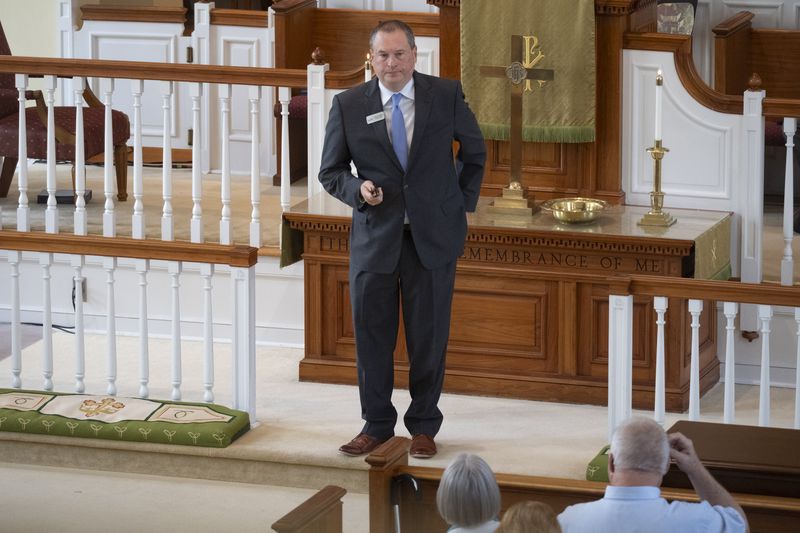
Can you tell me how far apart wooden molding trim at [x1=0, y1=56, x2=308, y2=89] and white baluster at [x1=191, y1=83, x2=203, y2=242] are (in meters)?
0.08

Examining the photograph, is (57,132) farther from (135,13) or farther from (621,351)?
(621,351)

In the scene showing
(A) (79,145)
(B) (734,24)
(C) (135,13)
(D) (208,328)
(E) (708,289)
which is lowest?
(D) (208,328)

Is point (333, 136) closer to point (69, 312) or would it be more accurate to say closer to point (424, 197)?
point (424, 197)

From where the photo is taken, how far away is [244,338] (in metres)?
6.35

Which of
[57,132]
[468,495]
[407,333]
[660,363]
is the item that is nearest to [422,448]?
[407,333]

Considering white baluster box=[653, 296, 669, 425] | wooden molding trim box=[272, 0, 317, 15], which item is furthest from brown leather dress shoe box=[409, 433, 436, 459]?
wooden molding trim box=[272, 0, 317, 15]

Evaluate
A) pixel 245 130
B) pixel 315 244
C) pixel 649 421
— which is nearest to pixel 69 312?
pixel 315 244

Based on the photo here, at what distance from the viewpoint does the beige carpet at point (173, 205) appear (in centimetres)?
797

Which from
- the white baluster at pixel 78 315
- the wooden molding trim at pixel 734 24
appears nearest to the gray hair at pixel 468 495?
the white baluster at pixel 78 315

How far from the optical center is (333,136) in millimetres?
5883

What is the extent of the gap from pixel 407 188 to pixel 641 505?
2.25 m

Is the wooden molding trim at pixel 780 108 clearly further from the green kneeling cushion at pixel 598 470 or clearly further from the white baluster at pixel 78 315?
the white baluster at pixel 78 315

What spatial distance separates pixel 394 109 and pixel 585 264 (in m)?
1.23

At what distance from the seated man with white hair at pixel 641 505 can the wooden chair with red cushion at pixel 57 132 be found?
5.01 m
